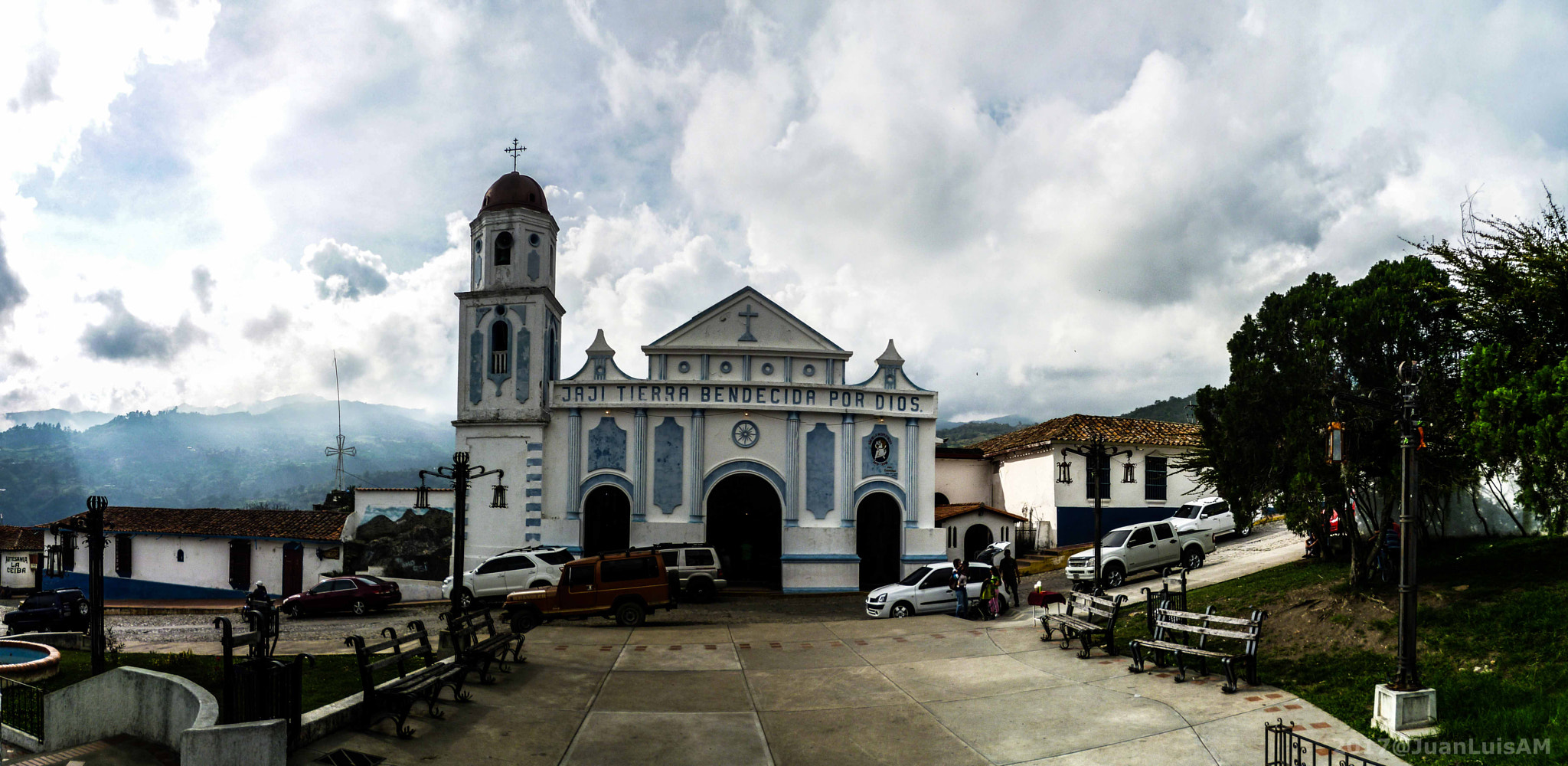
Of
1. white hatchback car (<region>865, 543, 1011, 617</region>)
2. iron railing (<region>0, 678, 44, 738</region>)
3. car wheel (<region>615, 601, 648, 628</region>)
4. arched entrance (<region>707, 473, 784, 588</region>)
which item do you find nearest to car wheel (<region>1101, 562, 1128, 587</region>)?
white hatchback car (<region>865, 543, 1011, 617</region>)

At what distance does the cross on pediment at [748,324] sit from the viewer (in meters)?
31.3

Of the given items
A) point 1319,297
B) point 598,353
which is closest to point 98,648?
point 598,353

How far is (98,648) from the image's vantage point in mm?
14727

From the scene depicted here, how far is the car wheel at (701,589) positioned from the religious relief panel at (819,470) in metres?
5.73

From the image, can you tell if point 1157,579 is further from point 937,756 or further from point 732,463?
point 937,756

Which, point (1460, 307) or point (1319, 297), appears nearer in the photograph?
point (1460, 307)

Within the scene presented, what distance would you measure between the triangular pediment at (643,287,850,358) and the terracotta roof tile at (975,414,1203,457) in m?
9.69

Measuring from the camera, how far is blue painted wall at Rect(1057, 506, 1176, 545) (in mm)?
34125

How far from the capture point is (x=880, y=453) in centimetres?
3159

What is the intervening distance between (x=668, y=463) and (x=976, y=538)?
11836mm

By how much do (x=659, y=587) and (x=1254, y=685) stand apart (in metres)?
12.8

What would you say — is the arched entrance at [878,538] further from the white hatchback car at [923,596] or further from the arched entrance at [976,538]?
the white hatchback car at [923,596]

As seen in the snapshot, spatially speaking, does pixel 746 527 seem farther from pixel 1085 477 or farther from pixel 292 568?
pixel 292 568

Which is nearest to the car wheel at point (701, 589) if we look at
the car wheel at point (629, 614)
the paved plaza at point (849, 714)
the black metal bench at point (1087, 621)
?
the car wheel at point (629, 614)
